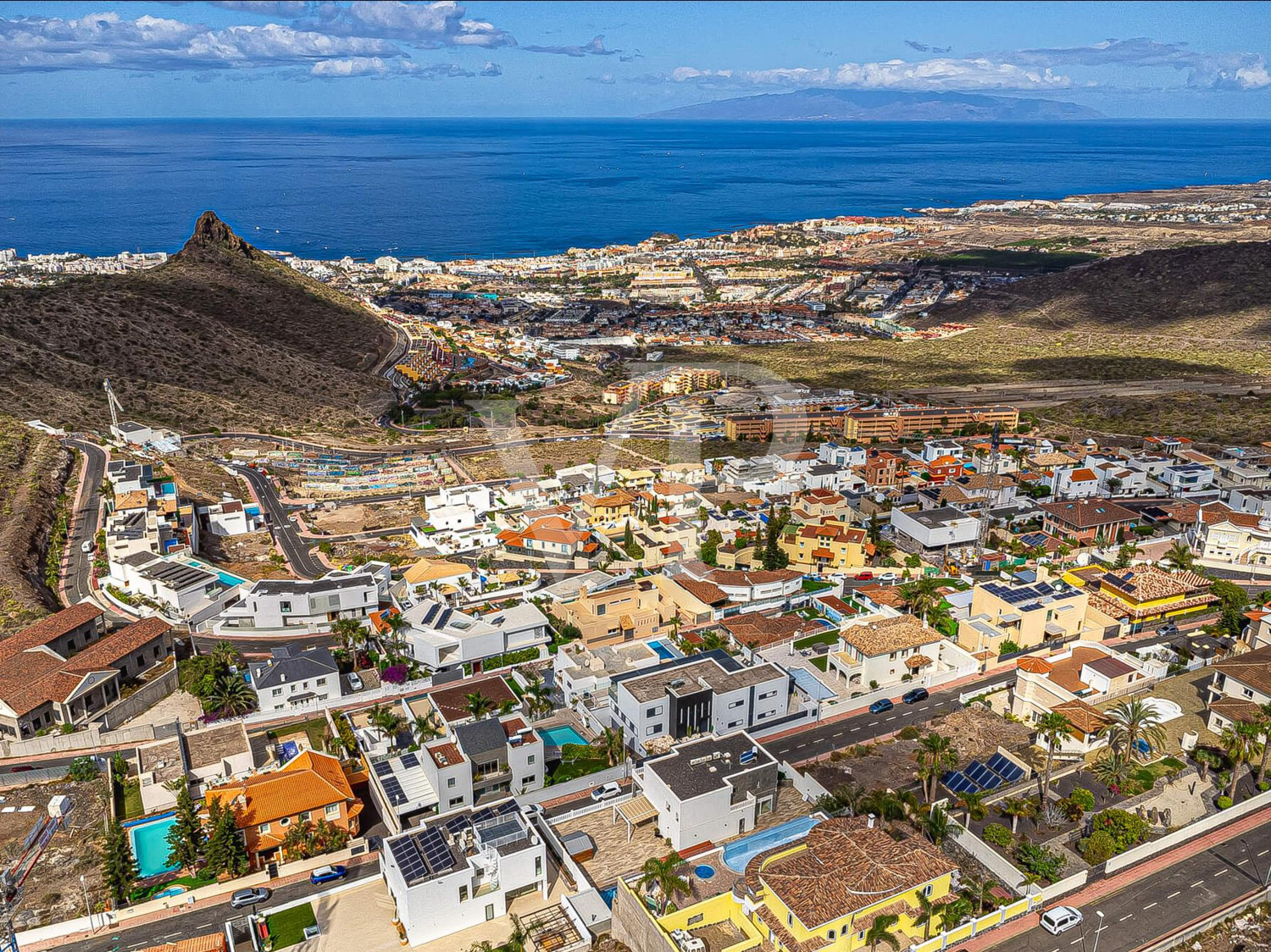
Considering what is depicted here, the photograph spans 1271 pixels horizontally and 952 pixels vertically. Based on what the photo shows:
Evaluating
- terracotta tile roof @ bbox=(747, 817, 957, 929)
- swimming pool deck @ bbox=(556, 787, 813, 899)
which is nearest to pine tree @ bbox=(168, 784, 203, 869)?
swimming pool deck @ bbox=(556, 787, 813, 899)

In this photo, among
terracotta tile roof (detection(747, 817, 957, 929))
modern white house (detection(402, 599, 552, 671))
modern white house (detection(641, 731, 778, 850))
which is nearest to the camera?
terracotta tile roof (detection(747, 817, 957, 929))

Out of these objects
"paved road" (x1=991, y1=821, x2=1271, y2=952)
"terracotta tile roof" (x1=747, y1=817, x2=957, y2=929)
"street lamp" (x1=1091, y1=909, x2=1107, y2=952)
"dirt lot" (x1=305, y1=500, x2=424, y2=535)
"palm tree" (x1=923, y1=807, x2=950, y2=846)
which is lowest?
"dirt lot" (x1=305, y1=500, x2=424, y2=535)

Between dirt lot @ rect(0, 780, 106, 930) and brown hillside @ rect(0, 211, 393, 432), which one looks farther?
brown hillside @ rect(0, 211, 393, 432)

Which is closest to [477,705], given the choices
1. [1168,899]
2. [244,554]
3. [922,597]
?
[922,597]

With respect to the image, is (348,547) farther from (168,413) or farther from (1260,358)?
(1260,358)

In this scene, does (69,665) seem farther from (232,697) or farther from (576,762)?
(576,762)

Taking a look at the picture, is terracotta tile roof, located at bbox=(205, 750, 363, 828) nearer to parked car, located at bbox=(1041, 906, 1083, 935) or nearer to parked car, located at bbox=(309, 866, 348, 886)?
parked car, located at bbox=(309, 866, 348, 886)

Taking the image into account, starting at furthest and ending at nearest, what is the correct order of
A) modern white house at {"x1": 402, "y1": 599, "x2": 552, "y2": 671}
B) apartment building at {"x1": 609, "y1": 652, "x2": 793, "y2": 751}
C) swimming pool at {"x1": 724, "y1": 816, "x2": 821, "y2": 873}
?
modern white house at {"x1": 402, "y1": 599, "x2": 552, "y2": 671}, apartment building at {"x1": 609, "y1": 652, "x2": 793, "y2": 751}, swimming pool at {"x1": 724, "y1": 816, "x2": 821, "y2": 873}

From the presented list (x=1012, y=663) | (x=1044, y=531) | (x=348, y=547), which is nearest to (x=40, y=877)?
(x=348, y=547)
